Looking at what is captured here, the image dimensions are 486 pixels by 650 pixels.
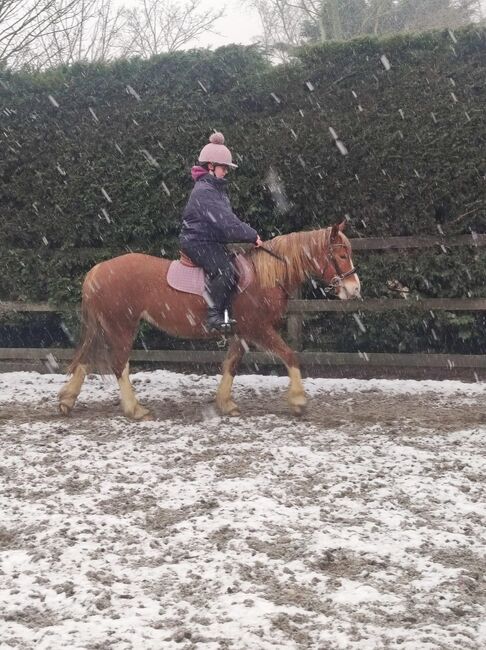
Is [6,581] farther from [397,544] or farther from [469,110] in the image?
[469,110]

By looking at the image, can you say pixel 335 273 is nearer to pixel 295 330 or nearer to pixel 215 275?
pixel 215 275

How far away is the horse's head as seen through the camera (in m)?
6.32

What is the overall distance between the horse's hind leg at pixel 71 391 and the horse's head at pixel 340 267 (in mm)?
2575

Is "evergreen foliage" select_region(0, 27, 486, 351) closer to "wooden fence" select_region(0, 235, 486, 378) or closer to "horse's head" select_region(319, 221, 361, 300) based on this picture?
"wooden fence" select_region(0, 235, 486, 378)

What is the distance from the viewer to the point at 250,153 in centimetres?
837

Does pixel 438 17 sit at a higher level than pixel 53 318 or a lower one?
higher

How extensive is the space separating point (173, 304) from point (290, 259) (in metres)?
1.21

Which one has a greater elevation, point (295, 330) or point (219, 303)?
point (219, 303)

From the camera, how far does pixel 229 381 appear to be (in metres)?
6.71

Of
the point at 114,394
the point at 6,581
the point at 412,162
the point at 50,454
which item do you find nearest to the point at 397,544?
the point at 6,581

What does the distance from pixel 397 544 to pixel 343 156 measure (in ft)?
18.2

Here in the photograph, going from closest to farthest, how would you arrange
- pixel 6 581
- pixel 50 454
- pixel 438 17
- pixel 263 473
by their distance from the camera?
pixel 6 581 → pixel 263 473 → pixel 50 454 → pixel 438 17

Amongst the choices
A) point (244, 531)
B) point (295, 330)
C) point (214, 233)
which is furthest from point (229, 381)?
point (244, 531)

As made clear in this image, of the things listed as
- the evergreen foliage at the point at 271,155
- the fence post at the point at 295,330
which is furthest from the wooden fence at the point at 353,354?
the evergreen foliage at the point at 271,155
